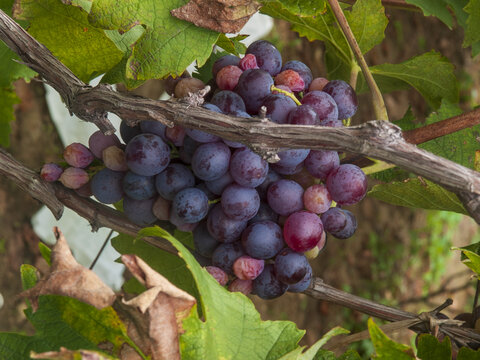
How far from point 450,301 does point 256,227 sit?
1.03ft

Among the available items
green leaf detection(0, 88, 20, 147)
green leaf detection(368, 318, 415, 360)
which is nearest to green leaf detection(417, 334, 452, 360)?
green leaf detection(368, 318, 415, 360)

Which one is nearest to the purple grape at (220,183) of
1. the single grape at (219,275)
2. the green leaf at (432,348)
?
the single grape at (219,275)

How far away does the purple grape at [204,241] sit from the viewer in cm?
71

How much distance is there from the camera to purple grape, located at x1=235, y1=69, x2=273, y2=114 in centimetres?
66

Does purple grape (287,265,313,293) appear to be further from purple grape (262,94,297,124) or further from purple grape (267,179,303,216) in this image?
purple grape (262,94,297,124)

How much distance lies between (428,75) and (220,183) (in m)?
0.45

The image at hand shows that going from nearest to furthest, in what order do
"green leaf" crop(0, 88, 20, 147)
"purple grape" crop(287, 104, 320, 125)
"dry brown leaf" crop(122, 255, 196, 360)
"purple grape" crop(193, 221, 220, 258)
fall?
"dry brown leaf" crop(122, 255, 196, 360)
"purple grape" crop(287, 104, 320, 125)
"purple grape" crop(193, 221, 220, 258)
"green leaf" crop(0, 88, 20, 147)

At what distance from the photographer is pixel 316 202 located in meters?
0.67

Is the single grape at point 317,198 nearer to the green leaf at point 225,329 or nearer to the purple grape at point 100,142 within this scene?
the green leaf at point 225,329

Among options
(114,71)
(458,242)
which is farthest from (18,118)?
A: (458,242)

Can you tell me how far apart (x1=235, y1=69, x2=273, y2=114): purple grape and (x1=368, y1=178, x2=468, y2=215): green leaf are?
223 millimetres

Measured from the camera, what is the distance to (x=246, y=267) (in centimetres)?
68

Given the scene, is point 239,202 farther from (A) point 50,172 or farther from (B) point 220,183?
(A) point 50,172

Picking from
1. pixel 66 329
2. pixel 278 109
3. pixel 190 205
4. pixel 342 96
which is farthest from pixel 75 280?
pixel 342 96
